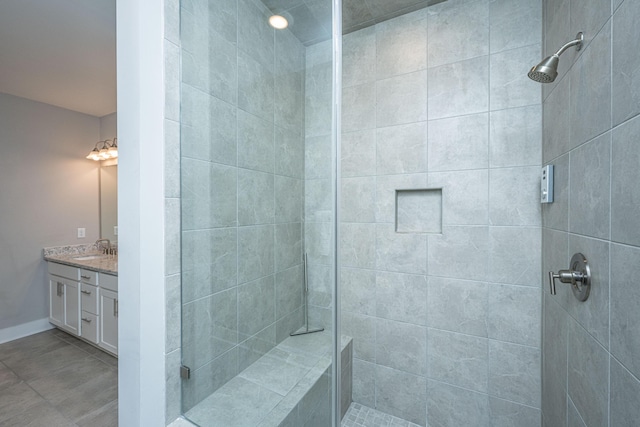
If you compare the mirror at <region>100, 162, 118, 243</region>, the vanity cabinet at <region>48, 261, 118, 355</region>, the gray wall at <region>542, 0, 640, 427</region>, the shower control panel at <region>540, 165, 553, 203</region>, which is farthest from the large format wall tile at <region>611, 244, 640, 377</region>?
the mirror at <region>100, 162, 118, 243</region>

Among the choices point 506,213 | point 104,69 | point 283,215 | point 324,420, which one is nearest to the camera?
point 324,420

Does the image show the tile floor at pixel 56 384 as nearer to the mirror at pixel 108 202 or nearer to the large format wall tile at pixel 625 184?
the mirror at pixel 108 202

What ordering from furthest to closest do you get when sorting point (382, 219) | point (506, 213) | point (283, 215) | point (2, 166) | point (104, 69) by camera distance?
point (2, 166), point (104, 69), point (382, 219), point (506, 213), point (283, 215)

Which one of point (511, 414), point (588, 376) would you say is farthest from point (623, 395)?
point (511, 414)

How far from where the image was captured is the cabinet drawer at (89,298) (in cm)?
246

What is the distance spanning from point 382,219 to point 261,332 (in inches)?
44.7

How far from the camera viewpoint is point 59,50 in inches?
81.9

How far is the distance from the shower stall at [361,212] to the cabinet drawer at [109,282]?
70.3 inches

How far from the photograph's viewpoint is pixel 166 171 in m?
0.97

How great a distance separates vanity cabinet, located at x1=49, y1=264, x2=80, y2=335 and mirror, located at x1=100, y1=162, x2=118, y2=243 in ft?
2.09

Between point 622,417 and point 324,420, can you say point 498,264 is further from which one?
point 324,420

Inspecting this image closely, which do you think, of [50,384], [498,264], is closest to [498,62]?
[498,264]

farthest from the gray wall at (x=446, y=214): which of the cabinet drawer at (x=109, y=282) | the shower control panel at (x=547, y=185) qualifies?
the cabinet drawer at (x=109, y=282)

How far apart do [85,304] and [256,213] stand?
2723mm
